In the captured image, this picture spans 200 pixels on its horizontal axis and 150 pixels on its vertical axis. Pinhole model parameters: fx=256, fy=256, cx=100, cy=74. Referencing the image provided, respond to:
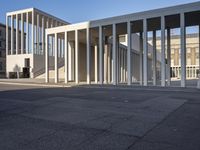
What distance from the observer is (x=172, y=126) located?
7.03 meters

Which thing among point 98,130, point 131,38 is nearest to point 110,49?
point 131,38

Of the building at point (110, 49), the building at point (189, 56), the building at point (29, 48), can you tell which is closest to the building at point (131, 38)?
the building at point (110, 49)

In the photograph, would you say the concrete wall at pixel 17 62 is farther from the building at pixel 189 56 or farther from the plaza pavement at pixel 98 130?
the plaza pavement at pixel 98 130

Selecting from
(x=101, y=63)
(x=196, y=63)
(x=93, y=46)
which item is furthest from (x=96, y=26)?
(x=196, y=63)

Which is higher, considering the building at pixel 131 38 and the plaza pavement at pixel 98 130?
the building at pixel 131 38

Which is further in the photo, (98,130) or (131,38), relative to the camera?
(131,38)

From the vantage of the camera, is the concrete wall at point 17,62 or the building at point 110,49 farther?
the concrete wall at point 17,62

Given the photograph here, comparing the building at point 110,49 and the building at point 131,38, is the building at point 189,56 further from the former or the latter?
the building at point 131,38

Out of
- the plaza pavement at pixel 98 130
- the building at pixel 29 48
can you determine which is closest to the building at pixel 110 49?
the building at pixel 29 48

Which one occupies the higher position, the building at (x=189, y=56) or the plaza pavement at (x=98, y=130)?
the building at (x=189, y=56)

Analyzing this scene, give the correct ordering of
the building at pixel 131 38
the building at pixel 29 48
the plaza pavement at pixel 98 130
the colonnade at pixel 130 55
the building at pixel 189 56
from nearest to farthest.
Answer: the plaza pavement at pixel 98 130
the building at pixel 131 38
the colonnade at pixel 130 55
the building at pixel 29 48
the building at pixel 189 56

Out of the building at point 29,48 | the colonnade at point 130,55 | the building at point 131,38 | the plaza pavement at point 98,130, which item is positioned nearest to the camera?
the plaza pavement at point 98,130

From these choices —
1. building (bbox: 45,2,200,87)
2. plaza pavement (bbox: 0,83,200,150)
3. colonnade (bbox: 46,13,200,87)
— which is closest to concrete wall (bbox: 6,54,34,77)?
building (bbox: 45,2,200,87)

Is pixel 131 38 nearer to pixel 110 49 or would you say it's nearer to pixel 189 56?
pixel 110 49
